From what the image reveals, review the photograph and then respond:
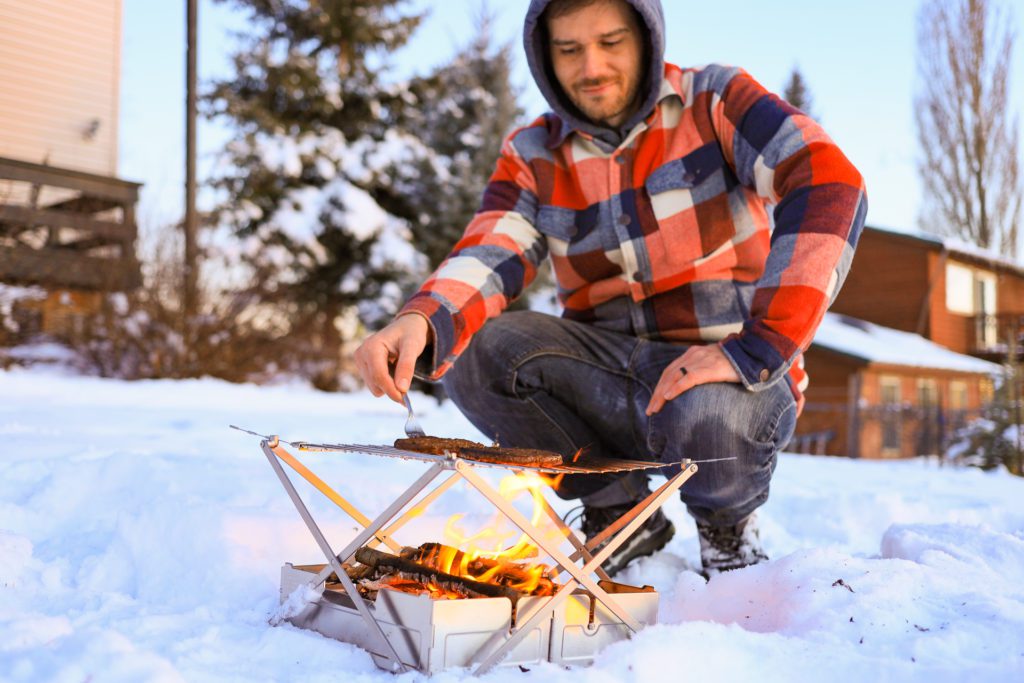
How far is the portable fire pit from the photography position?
1.35m

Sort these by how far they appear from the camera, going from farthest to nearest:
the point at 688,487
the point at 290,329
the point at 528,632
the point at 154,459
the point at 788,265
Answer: the point at 290,329
the point at 154,459
the point at 688,487
the point at 788,265
the point at 528,632

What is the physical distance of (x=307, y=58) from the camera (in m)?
16.5

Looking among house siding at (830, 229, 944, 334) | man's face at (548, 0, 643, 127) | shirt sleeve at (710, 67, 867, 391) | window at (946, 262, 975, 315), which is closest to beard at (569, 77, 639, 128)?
man's face at (548, 0, 643, 127)

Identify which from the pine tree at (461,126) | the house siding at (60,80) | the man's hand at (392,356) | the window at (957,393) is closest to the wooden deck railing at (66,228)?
the house siding at (60,80)

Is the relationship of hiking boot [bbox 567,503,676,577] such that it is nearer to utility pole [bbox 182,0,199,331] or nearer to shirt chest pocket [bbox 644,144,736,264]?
shirt chest pocket [bbox 644,144,736,264]

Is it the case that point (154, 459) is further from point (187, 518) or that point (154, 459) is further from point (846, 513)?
point (846, 513)

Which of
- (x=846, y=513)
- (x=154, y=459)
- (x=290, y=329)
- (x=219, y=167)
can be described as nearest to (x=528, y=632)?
(x=154, y=459)

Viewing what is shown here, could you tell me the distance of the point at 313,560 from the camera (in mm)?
2115

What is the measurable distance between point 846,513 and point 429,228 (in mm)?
13617

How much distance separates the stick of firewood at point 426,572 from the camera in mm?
1448

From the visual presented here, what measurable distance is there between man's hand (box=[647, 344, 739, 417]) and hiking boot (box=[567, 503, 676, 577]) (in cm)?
69

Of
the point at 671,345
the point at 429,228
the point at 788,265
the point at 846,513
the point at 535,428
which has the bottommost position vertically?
the point at 846,513

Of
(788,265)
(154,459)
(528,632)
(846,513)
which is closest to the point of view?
(528,632)

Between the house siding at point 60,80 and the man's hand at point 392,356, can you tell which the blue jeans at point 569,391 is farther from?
the house siding at point 60,80
